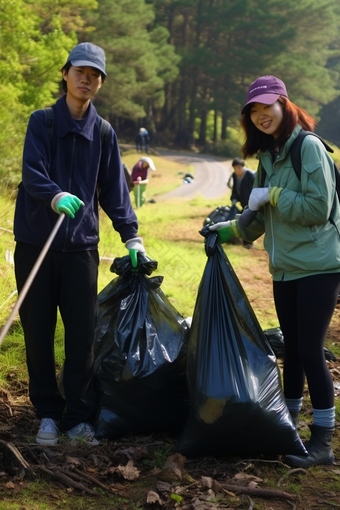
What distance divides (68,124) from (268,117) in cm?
82

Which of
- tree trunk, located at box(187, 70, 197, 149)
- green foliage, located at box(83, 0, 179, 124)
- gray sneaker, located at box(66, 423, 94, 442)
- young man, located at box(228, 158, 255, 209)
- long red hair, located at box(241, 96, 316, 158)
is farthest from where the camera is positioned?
tree trunk, located at box(187, 70, 197, 149)

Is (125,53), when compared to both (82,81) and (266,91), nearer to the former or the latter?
(82,81)

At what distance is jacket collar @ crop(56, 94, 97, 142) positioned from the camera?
2.42 m

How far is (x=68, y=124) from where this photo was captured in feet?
7.94

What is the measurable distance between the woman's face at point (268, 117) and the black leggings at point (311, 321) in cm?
61

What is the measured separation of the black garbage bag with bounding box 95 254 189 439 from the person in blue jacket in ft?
0.34

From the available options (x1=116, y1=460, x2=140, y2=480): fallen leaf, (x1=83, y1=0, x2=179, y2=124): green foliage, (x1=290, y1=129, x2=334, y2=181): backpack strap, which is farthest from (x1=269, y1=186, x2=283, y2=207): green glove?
(x1=83, y1=0, x2=179, y2=124): green foliage

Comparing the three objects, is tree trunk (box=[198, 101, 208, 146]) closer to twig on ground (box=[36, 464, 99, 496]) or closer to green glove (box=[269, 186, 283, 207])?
green glove (box=[269, 186, 283, 207])

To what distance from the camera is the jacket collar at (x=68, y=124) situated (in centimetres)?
242

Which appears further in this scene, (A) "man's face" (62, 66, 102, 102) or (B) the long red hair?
(A) "man's face" (62, 66, 102, 102)

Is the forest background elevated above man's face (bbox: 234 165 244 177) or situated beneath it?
elevated above

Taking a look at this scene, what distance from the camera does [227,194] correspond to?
18562mm

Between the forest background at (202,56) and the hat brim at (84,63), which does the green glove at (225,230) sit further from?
the forest background at (202,56)

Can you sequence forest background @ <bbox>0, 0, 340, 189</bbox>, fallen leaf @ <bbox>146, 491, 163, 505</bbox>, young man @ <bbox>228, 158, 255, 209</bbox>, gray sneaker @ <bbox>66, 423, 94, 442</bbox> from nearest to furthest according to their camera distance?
fallen leaf @ <bbox>146, 491, 163, 505</bbox>
gray sneaker @ <bbox>66, 423, 94, 442</bbox>
young man @ <bbox>228, 158, 255, 209</bbox>
forest background @ <bbox>0, 0, 340, 189</bbox>
